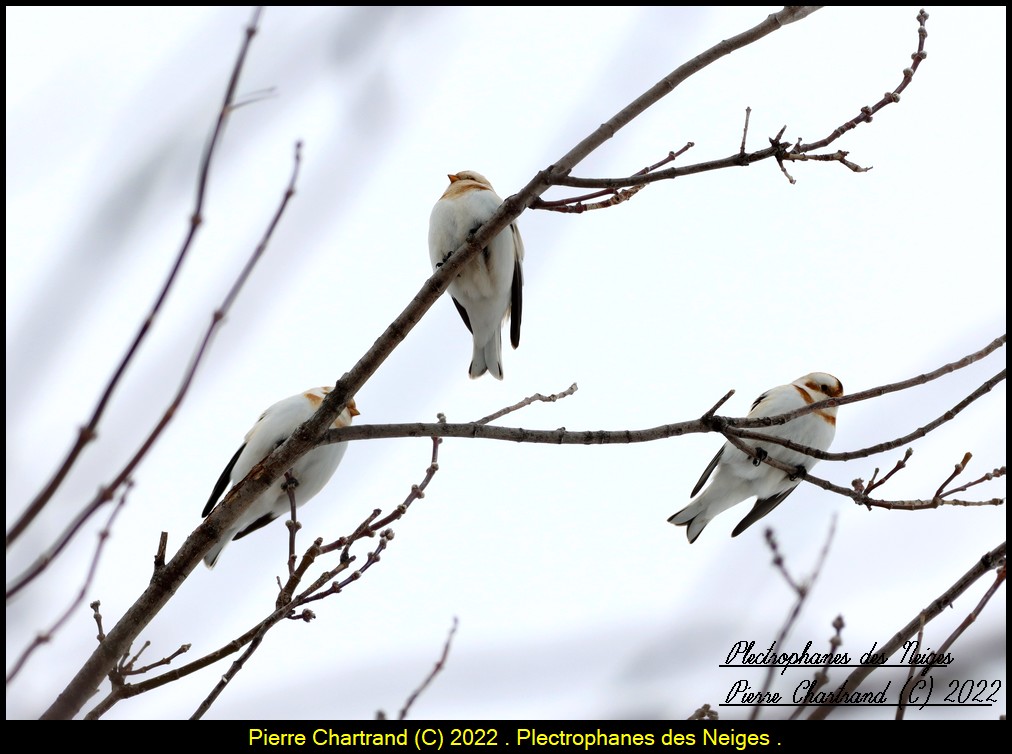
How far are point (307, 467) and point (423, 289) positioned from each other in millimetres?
2326

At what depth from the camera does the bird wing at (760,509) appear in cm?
701

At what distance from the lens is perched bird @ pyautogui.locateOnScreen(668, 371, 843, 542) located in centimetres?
648

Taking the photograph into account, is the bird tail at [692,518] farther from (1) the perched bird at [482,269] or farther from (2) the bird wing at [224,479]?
(2) the bird wing at [224,479]

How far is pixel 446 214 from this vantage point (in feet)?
20.4

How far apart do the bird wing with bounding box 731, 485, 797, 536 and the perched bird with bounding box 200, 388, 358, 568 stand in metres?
3.26

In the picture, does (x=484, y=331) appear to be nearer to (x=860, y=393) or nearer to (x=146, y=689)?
(x=860, y=393)

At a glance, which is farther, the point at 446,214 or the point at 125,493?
the point at 446,214

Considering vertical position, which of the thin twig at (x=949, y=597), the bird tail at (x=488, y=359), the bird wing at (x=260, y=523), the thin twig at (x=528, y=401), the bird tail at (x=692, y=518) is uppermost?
the bird tail at (x=488, y=359)

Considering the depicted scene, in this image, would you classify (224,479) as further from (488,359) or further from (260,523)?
(488,359)

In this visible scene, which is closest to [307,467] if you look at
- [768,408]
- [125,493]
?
[768,408]

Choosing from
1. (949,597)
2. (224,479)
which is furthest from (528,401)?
(224,479)

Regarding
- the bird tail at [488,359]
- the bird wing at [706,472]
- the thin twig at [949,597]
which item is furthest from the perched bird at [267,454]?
the thin twig at [949,597]

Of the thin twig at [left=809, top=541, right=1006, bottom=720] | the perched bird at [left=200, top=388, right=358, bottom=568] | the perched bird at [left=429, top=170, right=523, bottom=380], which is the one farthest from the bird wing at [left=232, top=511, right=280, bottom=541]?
the thin twig at [left=809, top=541, right=1006, bottom=720]
